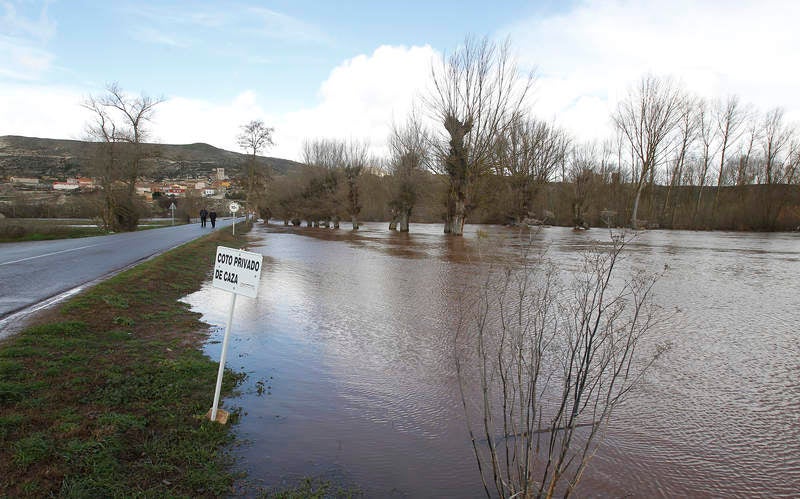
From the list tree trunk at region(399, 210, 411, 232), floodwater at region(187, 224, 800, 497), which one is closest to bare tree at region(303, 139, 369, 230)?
tree trunk at region(399, 210, 411, 232)

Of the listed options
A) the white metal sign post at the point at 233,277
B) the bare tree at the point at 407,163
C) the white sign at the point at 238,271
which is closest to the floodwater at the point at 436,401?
the white metal sign post at the point at 233,277

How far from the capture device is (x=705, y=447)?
4145mm

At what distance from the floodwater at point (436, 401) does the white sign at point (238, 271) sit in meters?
1.29

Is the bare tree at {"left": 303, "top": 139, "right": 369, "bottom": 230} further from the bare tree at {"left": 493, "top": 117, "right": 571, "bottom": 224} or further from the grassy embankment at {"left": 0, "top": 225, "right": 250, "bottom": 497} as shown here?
the grassy embankment at {"left": 0, "top": 225, "right": 250, "bottom": 497}

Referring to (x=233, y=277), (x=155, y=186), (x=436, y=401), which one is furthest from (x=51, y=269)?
(x=155, y=186)

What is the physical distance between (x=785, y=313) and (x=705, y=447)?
7494 mm

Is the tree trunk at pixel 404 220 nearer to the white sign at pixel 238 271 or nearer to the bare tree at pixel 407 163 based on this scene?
the bare tree at pixel 407 163

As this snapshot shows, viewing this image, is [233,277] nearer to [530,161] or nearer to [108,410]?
[108,410]

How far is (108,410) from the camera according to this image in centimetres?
428

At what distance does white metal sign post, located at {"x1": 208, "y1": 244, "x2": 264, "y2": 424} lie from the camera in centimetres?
422

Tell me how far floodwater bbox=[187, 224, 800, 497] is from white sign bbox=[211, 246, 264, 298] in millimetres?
1293

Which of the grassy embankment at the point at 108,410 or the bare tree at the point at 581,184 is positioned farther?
the bare tree at the point at 581,184

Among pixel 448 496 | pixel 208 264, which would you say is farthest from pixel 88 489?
pixel 208 264

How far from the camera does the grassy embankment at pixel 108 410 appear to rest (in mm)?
3264
